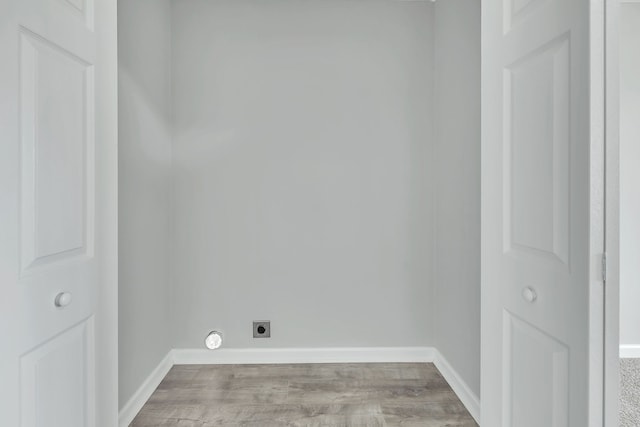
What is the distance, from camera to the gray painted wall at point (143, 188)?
222 cm

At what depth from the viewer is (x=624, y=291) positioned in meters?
1.27

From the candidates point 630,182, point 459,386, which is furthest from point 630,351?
point 459,386

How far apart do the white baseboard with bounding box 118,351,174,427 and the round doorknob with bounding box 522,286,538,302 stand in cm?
187

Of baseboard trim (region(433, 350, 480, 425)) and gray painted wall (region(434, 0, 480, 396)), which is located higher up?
gray painted wall (region(434, 0, 480, 396))

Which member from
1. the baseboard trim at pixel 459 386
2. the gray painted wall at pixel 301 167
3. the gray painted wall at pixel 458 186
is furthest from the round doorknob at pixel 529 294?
the gray painted wall at pixel 301 167

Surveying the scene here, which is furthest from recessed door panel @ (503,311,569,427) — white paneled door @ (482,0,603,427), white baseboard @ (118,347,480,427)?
white baseboard @ (118,347,480,427)

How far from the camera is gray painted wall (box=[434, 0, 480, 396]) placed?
2.30 meters
